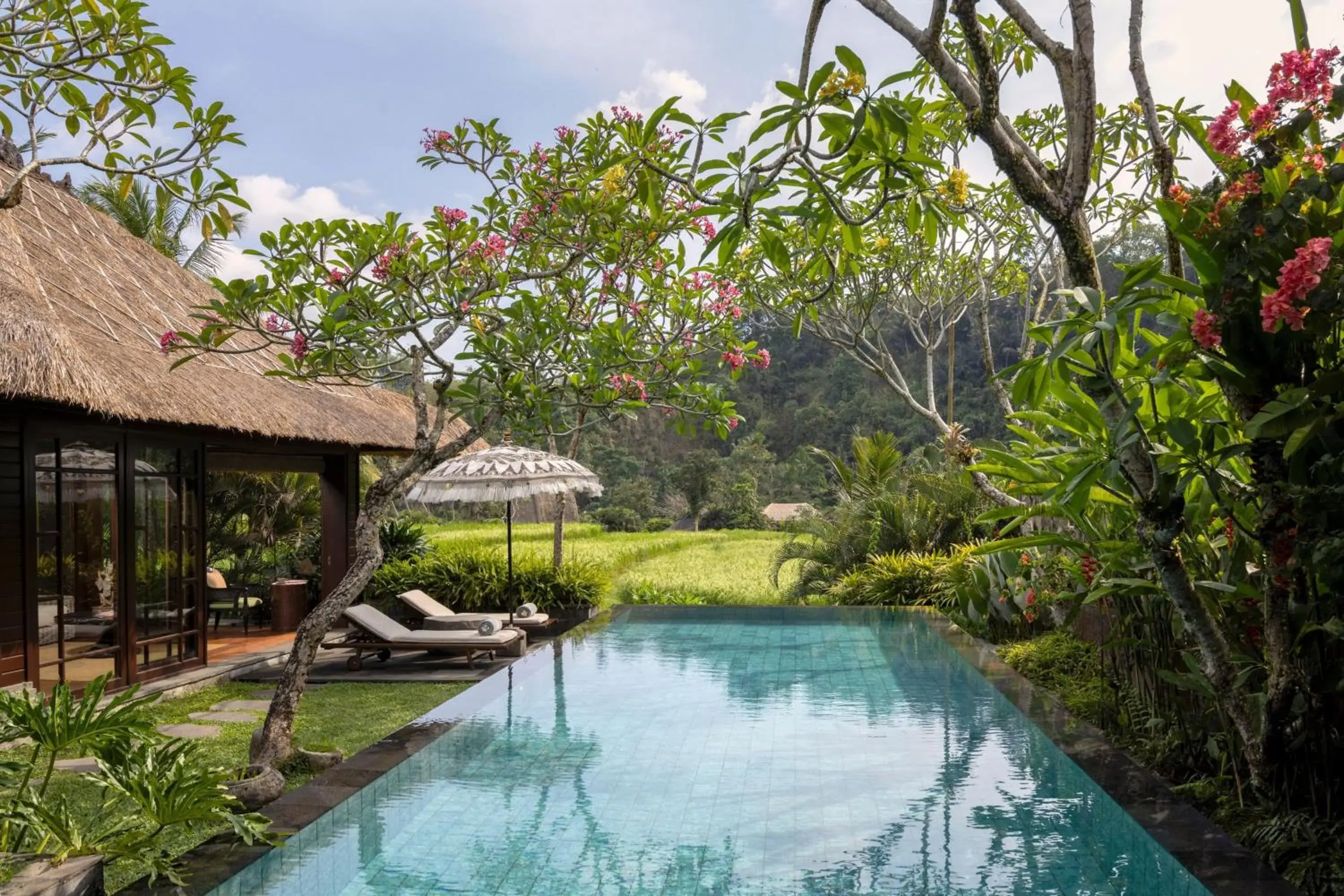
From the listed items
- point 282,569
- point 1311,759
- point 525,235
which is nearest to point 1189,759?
point 1311,759

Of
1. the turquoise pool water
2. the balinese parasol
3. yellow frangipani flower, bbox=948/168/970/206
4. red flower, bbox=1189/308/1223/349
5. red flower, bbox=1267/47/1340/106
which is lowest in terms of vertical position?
the turquoise pool water

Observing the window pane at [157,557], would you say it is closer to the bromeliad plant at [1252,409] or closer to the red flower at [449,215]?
the red flower at [449,215]

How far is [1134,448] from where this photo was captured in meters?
3.46

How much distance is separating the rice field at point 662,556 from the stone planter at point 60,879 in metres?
8.87

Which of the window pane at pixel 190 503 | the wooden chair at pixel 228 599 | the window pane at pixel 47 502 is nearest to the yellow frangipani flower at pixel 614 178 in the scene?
the window pane at pixel 47 502

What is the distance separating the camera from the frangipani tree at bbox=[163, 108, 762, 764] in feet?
16.3

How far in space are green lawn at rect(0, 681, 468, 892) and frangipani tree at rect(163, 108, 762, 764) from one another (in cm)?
74

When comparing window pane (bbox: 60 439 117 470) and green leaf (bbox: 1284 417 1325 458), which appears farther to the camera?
window pane (bbox: 60 439 117 470)

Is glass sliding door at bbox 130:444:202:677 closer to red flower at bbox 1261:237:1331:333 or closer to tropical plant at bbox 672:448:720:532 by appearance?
red flower at bbox 1261:237:1331:333

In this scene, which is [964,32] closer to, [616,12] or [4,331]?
[616,12]

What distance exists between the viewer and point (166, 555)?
27.1ft

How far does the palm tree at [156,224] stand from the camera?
2030 cm

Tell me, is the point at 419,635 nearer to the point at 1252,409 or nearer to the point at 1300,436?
the point at 1252,409

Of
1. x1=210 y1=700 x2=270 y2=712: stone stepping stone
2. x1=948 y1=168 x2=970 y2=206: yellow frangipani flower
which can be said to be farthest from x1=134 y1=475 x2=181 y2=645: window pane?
x1=948 y1=168 x2=970 y2=206: yellow frangipani flower
